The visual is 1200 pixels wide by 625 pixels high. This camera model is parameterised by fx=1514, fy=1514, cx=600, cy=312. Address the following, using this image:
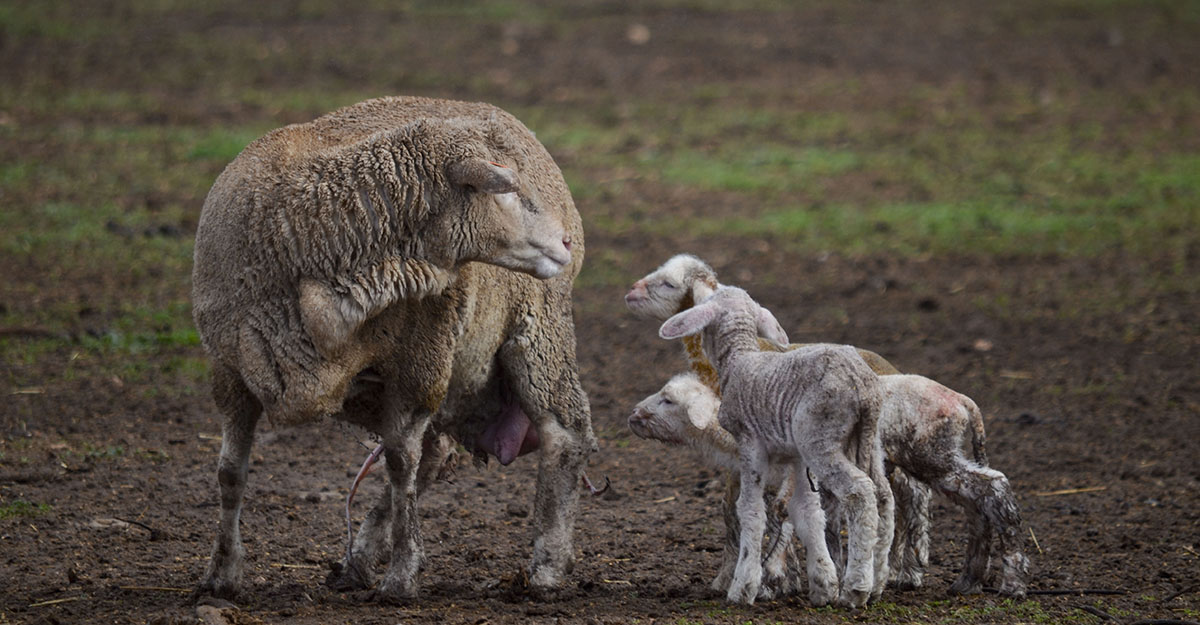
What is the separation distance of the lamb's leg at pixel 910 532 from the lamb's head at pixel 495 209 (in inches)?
73.6

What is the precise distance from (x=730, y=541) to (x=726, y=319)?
0.95m

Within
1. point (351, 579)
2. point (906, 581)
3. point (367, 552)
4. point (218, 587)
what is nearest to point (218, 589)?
point (218, 587)

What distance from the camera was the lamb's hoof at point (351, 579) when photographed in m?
6.54

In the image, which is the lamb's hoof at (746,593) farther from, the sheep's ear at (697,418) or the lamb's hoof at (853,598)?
the sheep's ear at (697,418)

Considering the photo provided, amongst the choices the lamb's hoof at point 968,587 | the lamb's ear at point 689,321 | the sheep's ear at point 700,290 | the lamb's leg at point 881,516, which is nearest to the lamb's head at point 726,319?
the lamb's ear at point 689,321

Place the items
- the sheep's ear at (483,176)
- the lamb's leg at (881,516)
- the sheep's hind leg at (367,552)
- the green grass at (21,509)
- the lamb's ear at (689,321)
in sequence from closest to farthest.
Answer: the sheep's ear at (483,176), the lamb's leg at (881,516), the lamb's ear at (689,321), the sheep's hind leg at (367,552), the green grass at (21,509)

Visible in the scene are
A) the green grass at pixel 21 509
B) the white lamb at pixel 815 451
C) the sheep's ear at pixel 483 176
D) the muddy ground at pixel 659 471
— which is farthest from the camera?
the green grass at pixel 21 509

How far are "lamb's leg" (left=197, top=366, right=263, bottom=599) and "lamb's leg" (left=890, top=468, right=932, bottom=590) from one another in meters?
2.74

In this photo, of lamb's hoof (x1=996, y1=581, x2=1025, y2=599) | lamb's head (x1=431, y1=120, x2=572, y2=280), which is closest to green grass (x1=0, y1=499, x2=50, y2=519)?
lamb's head (x1=431, y1=120, x2=572, y2=280)

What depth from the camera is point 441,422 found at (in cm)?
673

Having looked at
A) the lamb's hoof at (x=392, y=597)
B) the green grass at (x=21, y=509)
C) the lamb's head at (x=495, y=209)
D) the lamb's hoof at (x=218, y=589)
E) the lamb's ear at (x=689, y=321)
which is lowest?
the green grass at (x=21, y=509)

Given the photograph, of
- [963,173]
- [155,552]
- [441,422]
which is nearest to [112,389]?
[155,552]

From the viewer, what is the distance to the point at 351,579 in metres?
6.57

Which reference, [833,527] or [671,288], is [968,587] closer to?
[833,527]
